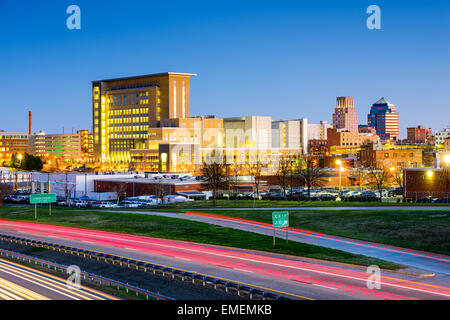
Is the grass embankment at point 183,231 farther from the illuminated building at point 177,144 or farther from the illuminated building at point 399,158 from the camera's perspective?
the illuminated building at point 177,144

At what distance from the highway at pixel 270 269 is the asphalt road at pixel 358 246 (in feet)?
12.9

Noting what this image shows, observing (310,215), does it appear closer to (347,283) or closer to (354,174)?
(347,283)

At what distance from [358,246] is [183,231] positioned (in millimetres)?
15662

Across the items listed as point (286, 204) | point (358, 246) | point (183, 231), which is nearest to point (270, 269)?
point (358, 246)

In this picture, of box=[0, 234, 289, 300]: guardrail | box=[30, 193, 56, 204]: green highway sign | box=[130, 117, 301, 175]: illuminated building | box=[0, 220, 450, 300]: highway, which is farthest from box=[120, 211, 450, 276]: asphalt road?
box=[130, 117, 301, 175]: illuminated building

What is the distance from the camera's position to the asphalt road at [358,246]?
99.2 ft

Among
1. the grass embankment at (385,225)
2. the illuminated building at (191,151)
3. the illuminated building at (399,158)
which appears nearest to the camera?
the grass embankment at (385,225)

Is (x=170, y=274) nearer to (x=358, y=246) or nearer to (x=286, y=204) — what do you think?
(x=358, y=246)

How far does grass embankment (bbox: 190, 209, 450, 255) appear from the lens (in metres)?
36.4

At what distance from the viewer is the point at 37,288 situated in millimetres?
26469

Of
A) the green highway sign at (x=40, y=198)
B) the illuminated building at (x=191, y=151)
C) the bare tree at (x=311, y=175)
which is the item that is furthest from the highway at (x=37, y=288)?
the illuminated building at (x=191, y=151)

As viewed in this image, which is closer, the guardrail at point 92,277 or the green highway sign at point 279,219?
the guardrail at point 92,277
